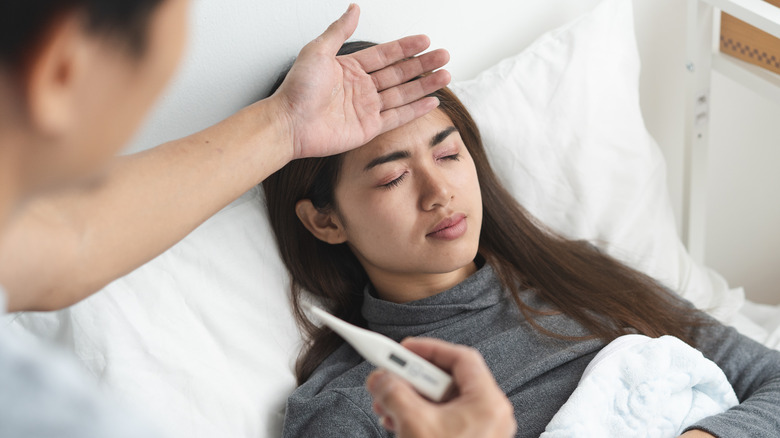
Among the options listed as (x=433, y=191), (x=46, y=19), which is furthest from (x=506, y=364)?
(x=46, y=19)

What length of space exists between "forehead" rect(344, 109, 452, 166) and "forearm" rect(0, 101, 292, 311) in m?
0.13

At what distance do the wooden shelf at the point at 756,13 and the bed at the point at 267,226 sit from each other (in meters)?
0.01

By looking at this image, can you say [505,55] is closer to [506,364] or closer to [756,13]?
[756,13]

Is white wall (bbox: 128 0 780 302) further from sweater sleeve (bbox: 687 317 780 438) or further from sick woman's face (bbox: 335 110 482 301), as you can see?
sweater sleeve (bbox: 687 317 780 438)

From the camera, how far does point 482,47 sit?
5.14ft

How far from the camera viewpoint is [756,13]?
145 centimetres

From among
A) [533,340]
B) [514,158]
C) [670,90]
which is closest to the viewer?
[533,340]

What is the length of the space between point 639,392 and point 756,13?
2.52 feet

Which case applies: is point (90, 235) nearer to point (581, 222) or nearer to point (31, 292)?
point (31, 292)

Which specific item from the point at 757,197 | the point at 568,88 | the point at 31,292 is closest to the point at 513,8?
the point at 568,88

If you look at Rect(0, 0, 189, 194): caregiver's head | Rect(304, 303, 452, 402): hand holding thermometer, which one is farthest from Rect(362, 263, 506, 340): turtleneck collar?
Rect(0, 0, 189, 194): caregiver's head

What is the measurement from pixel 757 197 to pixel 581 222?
0.71 m

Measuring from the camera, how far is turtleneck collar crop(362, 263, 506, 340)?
1.26 metres

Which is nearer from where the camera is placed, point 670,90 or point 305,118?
point 305,118
